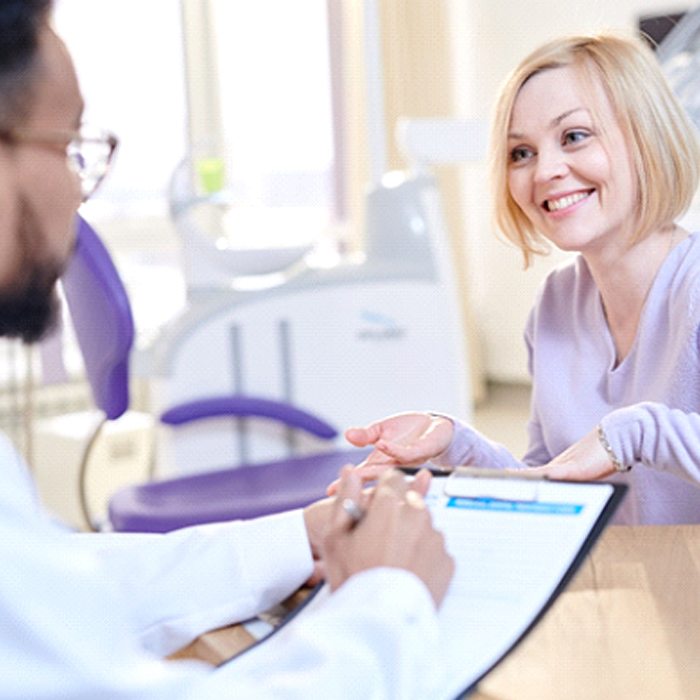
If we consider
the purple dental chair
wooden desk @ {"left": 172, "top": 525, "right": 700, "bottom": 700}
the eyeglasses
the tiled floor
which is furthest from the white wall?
the eyeglasses

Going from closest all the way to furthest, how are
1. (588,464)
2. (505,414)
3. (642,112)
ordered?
1. (588,464)
2. (642,112)
3. (505,414)

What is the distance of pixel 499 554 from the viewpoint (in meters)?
0.93

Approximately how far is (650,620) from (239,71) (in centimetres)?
440

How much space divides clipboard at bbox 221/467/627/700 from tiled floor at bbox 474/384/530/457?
344 centimetres

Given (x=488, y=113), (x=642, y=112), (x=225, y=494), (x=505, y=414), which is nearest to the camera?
(x=642, y=112)

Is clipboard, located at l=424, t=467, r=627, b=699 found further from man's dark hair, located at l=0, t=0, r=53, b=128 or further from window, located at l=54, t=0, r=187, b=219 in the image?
window, located at l=54, t=0, r=187, b=219

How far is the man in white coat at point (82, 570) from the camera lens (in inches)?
26.5

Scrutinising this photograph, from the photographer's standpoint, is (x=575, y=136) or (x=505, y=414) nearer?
(x=575, y=136)

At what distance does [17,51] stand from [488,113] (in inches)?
193

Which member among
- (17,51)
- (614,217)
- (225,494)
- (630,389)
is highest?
(17,51)

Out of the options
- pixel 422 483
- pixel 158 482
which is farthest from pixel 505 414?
pixel 422 483

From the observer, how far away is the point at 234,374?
104 inches

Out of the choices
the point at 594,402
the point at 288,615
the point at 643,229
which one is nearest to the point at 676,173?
the point at 643,229

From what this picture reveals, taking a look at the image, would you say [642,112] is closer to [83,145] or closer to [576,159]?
[576,159]
